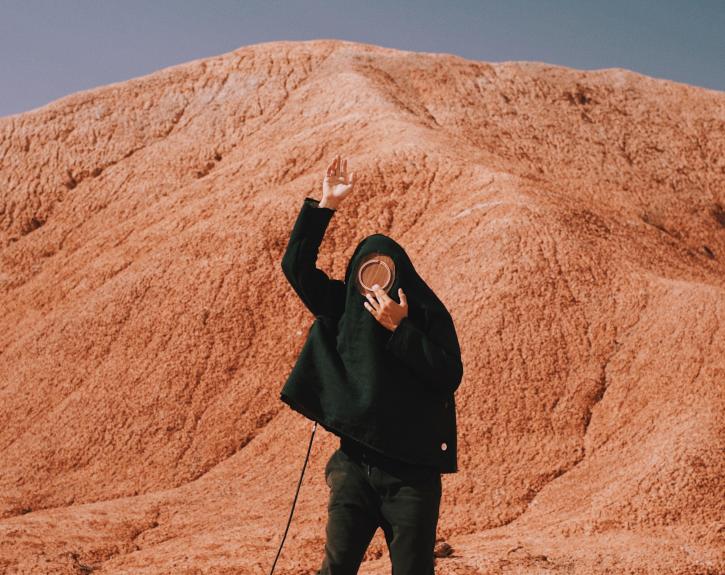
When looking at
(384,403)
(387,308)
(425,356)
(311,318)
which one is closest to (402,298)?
(387,308)

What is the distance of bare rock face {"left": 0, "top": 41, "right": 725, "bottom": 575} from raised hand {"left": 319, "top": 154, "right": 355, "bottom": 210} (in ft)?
12.4

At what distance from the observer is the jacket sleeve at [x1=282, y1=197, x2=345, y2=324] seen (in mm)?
3451

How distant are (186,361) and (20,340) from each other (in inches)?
133

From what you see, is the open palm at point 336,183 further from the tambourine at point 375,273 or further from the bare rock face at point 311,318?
the bare rock face at point 311,318

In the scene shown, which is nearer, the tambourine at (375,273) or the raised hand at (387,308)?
the raised hand at (387,308)

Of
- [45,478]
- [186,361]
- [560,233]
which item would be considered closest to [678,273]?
[560,233]

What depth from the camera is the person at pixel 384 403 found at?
3.16 metres

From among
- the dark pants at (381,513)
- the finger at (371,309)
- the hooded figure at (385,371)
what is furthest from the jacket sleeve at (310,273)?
the dark pants at (381,513)

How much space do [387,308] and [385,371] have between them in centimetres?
25

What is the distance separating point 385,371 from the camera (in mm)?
3213

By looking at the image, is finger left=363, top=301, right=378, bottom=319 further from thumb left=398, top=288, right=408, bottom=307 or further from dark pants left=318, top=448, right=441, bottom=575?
dark pants left=318, top=448, right=441, bottom=575

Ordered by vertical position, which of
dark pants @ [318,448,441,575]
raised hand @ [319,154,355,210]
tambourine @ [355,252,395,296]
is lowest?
dark pants @ [318,448,441,575]

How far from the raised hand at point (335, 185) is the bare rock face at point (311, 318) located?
3788 mm

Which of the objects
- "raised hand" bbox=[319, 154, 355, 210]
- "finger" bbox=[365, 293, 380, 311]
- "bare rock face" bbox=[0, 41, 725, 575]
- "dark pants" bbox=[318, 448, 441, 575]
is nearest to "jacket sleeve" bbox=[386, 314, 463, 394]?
"finger" bbox=[365, 293, 380, 311]
